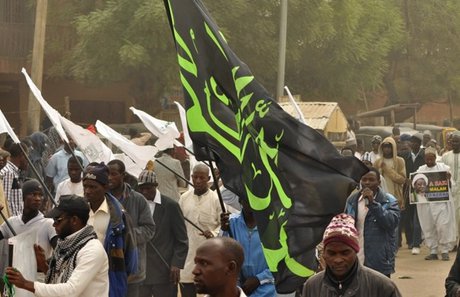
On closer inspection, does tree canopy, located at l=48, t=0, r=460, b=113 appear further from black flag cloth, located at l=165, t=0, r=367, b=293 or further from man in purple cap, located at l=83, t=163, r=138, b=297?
black flag cloth, located at l=165, t=0, r=367, b=293

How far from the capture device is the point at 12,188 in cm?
1183

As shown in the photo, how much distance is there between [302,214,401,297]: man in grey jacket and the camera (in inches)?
218

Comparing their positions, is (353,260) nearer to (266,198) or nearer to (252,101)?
(266,198)

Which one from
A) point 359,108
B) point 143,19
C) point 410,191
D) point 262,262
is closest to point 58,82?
point 143,19

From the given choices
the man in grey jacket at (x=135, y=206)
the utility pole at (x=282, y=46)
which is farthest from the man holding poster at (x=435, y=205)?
the utility pole at (x=282, y=46)

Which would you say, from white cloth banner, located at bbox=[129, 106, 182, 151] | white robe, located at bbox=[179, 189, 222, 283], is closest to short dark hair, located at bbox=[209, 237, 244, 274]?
white robe, located at bbox=[179, 189, 222, 283]

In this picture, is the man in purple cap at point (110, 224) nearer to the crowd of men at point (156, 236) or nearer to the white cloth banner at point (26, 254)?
the crowd of men at point (156, 236)

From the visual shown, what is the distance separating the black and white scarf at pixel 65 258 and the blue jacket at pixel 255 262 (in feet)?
3.79

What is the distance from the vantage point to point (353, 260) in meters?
5.59

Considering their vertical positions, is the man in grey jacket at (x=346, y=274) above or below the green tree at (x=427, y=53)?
below

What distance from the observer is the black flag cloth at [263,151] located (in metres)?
6.53

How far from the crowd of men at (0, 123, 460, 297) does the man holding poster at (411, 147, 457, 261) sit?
407 cm

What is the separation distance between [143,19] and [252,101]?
79.5ft

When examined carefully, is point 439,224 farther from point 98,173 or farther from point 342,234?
point 342,234
